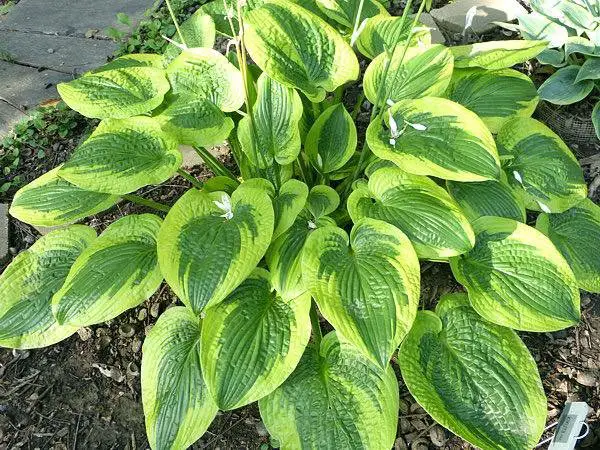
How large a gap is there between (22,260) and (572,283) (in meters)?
1.56

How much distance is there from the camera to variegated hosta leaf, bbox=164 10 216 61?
79.1 inches

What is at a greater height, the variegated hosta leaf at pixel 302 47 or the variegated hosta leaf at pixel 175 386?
the variegated hosta leaf at pixel 302 47

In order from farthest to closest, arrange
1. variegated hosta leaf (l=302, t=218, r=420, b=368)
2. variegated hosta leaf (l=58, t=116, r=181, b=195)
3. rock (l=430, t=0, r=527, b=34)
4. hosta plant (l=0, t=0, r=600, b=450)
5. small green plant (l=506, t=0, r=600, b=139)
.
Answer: rock (l=430, t=0, r=527, b=34) < small green plant (l=506, t=0, r=600, b=139) < variegated hosta leaf (l=58, t=116, r=181, b=195) < hosta plant (l=0, t=0, r=600, b=450) < variegated hosta leaf (l=302, t=218, r=420, b=368)

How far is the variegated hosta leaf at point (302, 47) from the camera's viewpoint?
171cm

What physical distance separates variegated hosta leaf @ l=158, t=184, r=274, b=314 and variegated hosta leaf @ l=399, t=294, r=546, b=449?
501 mm

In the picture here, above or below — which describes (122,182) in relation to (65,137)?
above

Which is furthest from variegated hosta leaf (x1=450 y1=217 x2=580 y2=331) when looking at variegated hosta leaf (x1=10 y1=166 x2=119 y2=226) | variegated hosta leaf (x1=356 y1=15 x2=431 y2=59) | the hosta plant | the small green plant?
variegated hosta leaf (x1=10 y1=166 x2=119 y2=226)

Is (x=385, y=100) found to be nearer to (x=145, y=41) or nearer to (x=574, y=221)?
(x=574, y=221)

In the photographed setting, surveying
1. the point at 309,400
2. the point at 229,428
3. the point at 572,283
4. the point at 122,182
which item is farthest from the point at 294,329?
the point at 572,283

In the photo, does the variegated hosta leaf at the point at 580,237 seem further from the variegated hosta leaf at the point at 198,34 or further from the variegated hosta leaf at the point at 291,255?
the variegated hosta leaf at the point at 198,34

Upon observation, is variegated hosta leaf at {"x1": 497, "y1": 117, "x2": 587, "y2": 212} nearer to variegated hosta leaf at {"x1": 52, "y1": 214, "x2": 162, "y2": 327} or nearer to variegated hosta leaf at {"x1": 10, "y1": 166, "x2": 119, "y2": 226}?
variegated hosta leaf at {"x1": 52, "y1": 214, "x2": 162, "y2": 327}

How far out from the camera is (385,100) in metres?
1.83

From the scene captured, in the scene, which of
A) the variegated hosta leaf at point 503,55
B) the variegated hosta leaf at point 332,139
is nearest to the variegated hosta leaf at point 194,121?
the variegated hosta leaf at point 332,139

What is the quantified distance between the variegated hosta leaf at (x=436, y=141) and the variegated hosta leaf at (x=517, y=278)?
0.65ft
